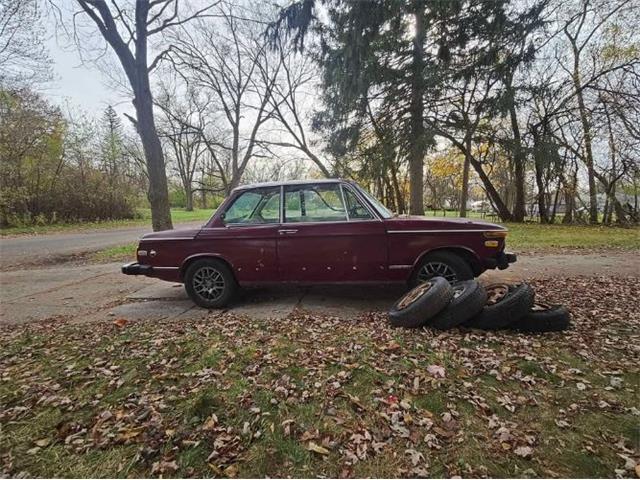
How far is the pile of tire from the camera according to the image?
11.1 feet

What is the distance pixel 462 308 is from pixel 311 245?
84.1 inches

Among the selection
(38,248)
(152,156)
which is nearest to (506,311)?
(152,156)

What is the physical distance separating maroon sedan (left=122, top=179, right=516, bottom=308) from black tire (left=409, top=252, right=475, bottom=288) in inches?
0.5

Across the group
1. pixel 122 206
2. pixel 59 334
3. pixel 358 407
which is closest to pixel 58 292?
pixel 59 334

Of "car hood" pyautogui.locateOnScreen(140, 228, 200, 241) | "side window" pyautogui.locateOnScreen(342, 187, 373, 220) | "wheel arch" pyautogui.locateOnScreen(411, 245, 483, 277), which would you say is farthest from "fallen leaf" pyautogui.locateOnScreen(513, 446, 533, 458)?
"car hood" pyautogui.locateOnScreen(140, 228, 200, 241)

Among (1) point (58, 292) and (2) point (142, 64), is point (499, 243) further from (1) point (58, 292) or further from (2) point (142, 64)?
(2) point (142, 64)

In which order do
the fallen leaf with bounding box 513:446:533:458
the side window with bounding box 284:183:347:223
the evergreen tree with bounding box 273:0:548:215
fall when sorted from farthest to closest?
the evergreen tree with bounding box 273:0:548:215, the side window with bounding box 284:183:347:223, the fallen leaf with bounding box 513:446:533:458

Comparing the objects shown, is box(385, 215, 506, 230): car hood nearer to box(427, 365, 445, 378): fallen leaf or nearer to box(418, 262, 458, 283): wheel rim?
box(418, 262, 458, 283): wheel rim

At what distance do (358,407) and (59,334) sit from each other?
3.89 m

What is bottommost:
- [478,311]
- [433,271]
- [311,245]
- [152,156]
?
[478,311]

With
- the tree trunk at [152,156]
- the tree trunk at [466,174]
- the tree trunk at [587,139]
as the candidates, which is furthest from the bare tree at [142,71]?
the tree trunk at [587,139]

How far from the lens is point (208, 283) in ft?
15.7

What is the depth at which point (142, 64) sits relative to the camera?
9.02 metres

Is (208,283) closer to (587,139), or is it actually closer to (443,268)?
(443,268)
